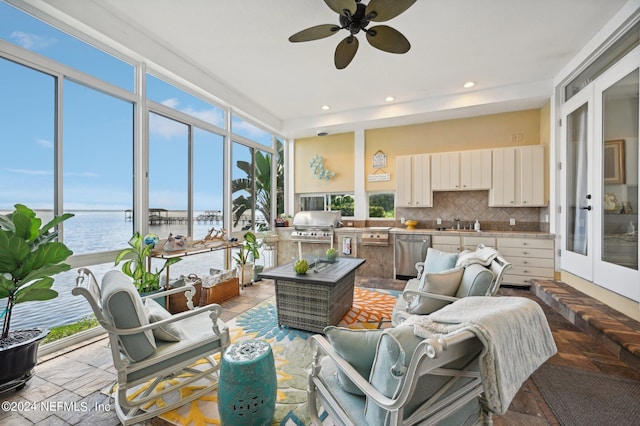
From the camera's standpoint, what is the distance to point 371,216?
5754 millimetres

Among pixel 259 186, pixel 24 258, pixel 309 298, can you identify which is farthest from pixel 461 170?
pixel 24 258

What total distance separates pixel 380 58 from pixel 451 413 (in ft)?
12.1

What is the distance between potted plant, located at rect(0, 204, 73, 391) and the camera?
1.79 meters

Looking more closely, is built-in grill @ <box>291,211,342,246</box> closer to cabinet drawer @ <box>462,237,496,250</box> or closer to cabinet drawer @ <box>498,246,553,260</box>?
cabinet drawer @ <box>462,237,496,250</box>

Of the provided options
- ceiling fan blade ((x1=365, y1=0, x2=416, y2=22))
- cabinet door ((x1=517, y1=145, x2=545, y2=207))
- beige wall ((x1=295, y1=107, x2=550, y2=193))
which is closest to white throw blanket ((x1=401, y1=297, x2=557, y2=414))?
ceiling fan blade ((x1=365, y1=0, x2=416, y2=22))

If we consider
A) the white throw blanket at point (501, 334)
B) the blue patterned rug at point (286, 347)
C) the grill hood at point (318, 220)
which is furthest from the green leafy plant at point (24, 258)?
the grill hood at point (318, 220)

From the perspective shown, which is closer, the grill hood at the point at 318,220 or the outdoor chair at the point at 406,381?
the outdoor chair at the point at 406,381

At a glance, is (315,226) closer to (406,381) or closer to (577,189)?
(577,189)

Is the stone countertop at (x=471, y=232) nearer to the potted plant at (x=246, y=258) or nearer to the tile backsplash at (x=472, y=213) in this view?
the tile backsplash at (x=472, y=213)

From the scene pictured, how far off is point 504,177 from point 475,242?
4.05 ft

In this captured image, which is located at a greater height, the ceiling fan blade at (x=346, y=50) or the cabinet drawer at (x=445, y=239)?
the ceiling fan blade at (x=346, y=50)

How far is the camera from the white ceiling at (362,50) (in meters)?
2.56

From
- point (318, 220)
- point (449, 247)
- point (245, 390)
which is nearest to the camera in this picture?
point (245, 390)

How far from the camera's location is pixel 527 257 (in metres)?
4.14
